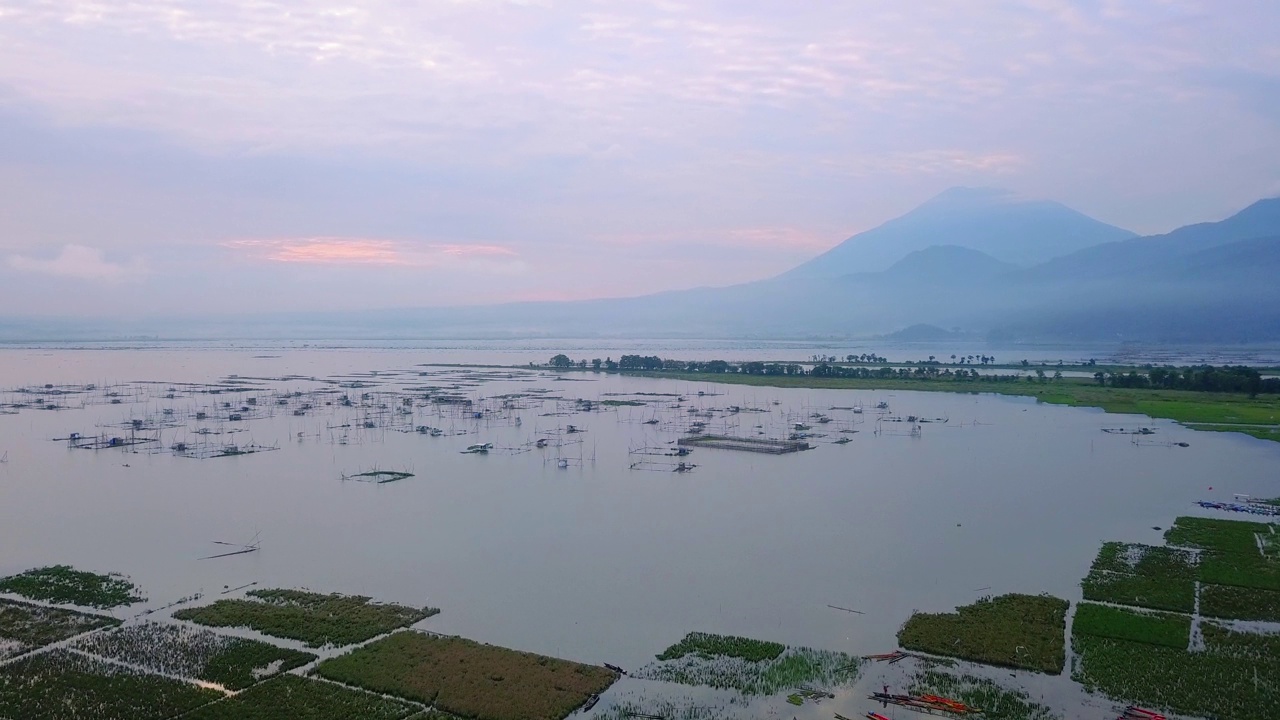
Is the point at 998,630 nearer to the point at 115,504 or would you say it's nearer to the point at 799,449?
the point at 799,449

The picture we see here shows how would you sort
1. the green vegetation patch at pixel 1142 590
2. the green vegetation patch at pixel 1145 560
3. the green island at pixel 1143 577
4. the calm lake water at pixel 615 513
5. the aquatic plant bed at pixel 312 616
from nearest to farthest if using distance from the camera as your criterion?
the aquatic plant bed at pixel 312 616 → the green vegetation patch at pixel 1142 590 → the green island at pixel 1143 577 → the calm lake water at pixel 615 513 → the green vegetation patch at pixel 1145 560

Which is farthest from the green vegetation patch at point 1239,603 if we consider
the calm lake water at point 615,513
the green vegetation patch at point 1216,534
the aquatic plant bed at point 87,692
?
the aquatic plant bed at point 87,692

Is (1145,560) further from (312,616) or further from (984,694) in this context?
(312,616)

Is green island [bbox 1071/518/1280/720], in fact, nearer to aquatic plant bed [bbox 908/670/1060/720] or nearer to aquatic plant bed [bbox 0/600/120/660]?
aquatic plant bed [bbox 908/670/1060/720]

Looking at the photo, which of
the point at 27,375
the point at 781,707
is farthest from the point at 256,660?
the point at 27,375

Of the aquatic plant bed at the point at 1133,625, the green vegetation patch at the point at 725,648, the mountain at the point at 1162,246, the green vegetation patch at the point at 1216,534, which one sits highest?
the mountain at the point at 1162,246

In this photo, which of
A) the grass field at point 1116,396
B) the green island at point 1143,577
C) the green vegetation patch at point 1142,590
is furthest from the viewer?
the grass field at point 1116,396

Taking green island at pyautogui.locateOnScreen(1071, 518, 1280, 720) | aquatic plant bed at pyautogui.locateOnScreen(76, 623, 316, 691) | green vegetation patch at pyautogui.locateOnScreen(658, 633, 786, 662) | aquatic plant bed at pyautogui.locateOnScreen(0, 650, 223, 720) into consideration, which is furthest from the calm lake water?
aquatic plant bed at pyautogui.locateOnScreen(0, 650, 223, 720)

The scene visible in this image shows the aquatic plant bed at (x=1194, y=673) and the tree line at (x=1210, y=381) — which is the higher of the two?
the tree line at (x=1210, y=381)

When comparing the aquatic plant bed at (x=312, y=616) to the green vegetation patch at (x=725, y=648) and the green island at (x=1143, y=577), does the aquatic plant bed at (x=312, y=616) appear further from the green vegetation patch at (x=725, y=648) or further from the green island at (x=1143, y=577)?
the green island at (x=1143, y=577)
